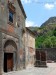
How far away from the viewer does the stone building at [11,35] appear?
18161 millimetres

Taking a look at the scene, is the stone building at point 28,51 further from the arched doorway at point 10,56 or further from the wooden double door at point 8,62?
the wooden double door at point 8,62

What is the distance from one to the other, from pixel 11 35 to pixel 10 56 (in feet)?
7.13

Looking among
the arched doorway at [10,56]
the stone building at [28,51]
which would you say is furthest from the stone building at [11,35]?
the stone building at [28,51]

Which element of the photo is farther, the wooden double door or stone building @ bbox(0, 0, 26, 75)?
the wooden double door

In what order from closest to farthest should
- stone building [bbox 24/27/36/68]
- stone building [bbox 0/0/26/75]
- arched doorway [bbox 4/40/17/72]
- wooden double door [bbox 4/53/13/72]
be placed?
stone building [bbox 0/0/26/75]
arched doorway [bbox 4/40/17/72]
wooden double door [bbox 4/53/13/72]
stone building [bbox 24/27/36/68]

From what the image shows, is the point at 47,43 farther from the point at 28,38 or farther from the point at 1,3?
the point at 1,3

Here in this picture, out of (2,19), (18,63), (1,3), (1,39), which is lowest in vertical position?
(18,63)

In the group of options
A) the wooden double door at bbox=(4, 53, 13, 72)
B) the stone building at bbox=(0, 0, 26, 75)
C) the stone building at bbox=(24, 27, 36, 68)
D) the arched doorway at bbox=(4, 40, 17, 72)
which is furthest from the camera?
the stone building at bbox=(24, 27, 36, 68)

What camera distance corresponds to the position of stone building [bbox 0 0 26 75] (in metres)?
18.2

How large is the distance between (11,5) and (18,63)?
545 cm

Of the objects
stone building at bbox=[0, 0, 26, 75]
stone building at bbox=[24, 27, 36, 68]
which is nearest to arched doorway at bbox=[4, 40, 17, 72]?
stone building at bbox=[0, 0, 26, 75]

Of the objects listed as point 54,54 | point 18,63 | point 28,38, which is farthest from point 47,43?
point 18,63

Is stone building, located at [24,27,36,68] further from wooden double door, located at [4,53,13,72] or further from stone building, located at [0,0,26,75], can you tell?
wooden double door, located at [4,53,13,72]

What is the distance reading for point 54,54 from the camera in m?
48.8
